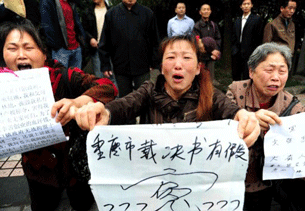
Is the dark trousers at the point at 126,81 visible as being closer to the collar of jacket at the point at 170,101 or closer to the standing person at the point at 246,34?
the collar of jacket at the point at 170,101

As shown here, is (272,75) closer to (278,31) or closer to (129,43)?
(129,43)

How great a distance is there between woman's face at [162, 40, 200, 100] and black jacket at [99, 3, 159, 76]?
7.28 feet

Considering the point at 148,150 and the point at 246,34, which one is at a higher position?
the point at 246,34

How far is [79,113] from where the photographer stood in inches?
52.3

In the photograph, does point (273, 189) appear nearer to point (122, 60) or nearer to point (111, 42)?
point (122, 60)

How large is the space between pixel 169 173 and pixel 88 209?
1.71 meters

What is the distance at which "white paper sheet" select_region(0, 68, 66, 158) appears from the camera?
1.56 m

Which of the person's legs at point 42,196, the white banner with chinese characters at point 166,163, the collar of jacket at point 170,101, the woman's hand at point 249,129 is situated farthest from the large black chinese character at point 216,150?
the person's legs at point 42,196

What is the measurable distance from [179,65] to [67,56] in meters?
3.15

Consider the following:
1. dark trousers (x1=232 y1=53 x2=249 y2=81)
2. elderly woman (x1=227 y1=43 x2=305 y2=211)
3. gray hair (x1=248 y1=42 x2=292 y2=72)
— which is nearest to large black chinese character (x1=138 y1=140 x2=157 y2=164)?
elderly woman (x1=227 y1=43 x2=305 y2=211)

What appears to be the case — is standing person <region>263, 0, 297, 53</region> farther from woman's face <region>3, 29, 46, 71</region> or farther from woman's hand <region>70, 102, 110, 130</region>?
woman's hand <region>70, 102, 110, 130</region>

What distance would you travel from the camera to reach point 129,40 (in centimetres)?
380

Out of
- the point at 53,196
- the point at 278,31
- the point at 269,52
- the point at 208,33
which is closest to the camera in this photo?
the point at 269,52

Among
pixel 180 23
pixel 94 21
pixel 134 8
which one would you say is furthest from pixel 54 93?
pixel 180 23
